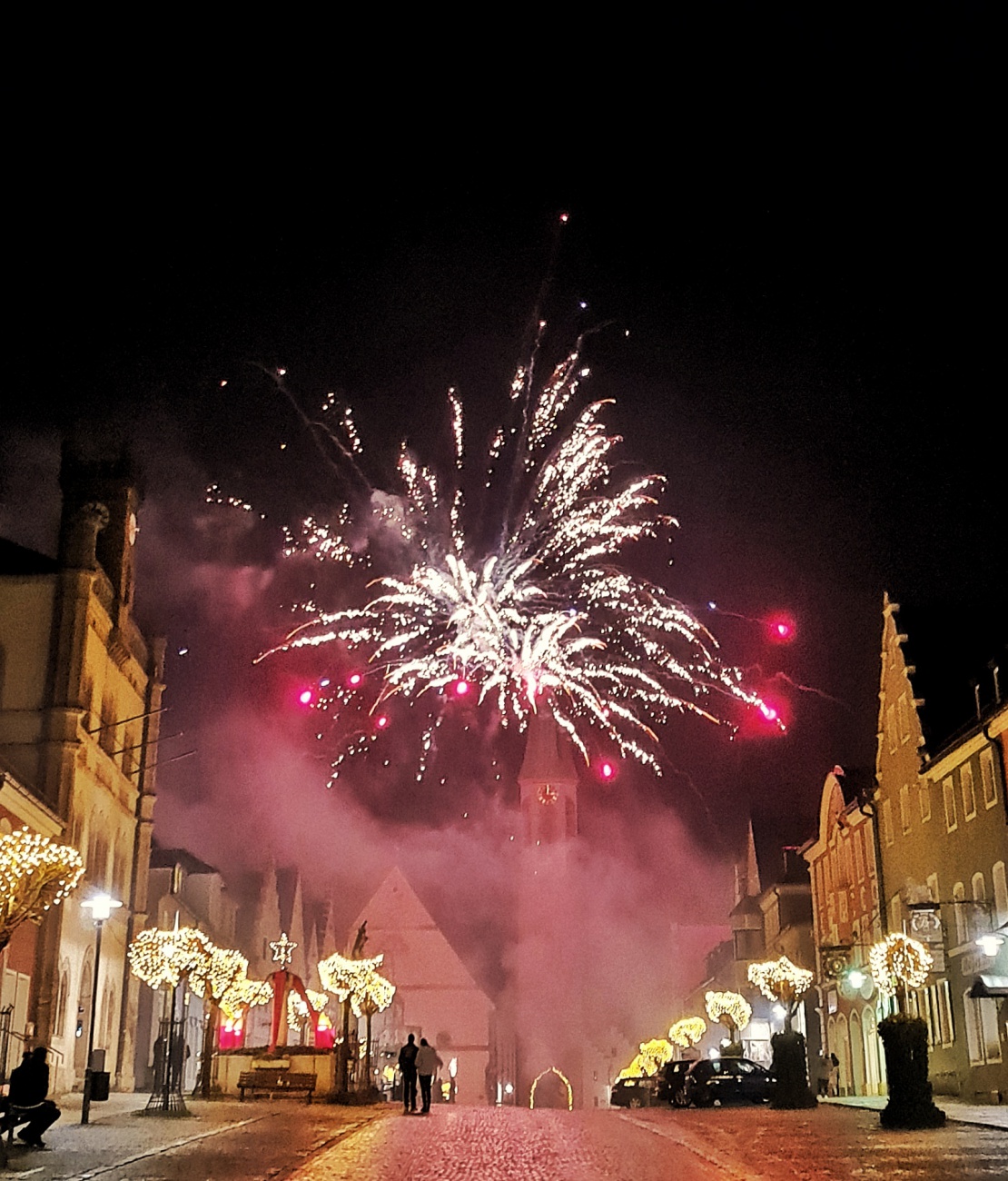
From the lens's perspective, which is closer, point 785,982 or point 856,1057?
point 785,982

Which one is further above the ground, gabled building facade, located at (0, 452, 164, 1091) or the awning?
gabled building facade, located at (0, 452, 164, 1091)

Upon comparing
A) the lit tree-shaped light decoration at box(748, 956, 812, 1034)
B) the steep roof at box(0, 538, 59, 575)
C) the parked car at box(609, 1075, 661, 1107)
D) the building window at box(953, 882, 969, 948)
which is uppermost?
the steep roof at box(0, 538, 59, 575)

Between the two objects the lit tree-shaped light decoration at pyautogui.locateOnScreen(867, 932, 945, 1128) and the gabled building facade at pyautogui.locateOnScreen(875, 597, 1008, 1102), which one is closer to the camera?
the lit tree-shaped light decoration at pyautogui.locateOnScreen(867, 932, 945, 1128)

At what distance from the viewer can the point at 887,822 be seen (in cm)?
5172

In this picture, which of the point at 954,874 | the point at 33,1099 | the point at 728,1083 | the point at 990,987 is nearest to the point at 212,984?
the point at 728,1083

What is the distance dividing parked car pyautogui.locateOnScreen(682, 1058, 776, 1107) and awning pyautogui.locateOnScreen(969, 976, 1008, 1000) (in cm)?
574

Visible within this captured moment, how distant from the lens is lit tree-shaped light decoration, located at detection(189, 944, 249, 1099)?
128 ft

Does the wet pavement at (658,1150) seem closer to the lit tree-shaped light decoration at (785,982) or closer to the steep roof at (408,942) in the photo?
the lit tree-shaped light decoration at (785,982)

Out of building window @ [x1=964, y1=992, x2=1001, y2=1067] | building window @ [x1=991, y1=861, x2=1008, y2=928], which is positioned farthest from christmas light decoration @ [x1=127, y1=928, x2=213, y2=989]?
building window @ [x1=991, y1=861, x2=1008, y2=928]

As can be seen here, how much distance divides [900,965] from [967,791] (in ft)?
40.7

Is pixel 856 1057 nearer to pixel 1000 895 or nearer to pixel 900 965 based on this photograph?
pixel 1000 895

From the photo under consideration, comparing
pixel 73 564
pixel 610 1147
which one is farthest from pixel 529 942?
pixel 610 1147

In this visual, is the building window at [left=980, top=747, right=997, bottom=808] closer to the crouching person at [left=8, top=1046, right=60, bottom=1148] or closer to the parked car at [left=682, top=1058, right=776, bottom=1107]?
the parked car at [left=682, top=1058, right=776, bottom=1107]

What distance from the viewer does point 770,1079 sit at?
3594 centimetres
